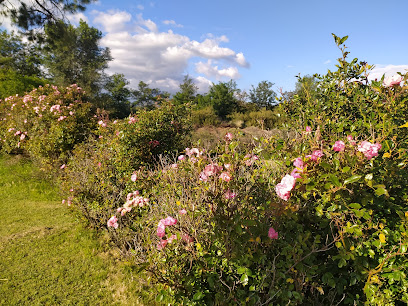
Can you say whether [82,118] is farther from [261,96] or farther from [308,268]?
[261,96]

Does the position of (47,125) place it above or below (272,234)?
above

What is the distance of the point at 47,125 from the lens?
278 inches

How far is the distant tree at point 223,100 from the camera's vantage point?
17.7 m

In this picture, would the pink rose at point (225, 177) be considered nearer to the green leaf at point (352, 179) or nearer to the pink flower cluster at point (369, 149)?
the green leaf at point (352, 179)

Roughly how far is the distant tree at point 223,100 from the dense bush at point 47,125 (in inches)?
403

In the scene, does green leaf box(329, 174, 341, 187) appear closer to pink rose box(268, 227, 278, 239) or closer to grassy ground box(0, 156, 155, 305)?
pink rose box(268, 227, 278, 239)

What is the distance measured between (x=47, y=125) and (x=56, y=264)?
4.86m

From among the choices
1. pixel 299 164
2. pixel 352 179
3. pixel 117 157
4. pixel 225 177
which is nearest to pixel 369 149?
pixel 352 179

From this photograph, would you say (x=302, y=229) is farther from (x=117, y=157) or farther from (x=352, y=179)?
(x=117, y=157)

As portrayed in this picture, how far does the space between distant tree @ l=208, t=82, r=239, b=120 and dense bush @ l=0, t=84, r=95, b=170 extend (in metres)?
10.2

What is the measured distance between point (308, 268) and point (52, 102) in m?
8.02

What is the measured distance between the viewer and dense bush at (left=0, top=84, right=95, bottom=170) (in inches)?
252

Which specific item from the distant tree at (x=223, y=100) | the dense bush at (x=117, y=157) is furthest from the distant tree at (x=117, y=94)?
the dense bush at (x=117, y=157)

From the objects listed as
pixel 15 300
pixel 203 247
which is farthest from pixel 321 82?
pixel 15 300
